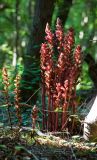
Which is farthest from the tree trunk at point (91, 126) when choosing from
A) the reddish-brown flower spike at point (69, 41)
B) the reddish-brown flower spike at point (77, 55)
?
the reddish-brown flower spike at point (69, 41)

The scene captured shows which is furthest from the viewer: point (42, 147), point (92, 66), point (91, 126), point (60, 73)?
point (92, 66)

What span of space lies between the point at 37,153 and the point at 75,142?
587 mm

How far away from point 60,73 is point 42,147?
845 mm

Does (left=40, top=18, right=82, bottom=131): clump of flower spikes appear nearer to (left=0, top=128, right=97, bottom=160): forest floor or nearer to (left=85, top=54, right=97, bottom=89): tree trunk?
(left=0, top=128, right=97, bottom=160): forest floor

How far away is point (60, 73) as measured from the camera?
432 centimetres

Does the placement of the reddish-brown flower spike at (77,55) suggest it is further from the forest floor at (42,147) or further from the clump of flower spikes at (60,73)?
the forest floor at (42,147)

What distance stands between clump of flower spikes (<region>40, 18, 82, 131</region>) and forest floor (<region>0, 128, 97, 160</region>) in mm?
248

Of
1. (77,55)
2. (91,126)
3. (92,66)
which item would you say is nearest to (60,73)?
(77,55)

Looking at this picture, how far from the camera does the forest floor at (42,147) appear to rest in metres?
3.63

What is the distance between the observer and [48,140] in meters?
4.17

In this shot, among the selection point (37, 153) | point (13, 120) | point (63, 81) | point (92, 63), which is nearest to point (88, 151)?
point (37, 153)

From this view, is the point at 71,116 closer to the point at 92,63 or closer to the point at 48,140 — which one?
the point at 48,140

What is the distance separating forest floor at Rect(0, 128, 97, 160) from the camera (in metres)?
3.63

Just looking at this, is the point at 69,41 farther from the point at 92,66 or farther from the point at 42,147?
the point at 92,66
